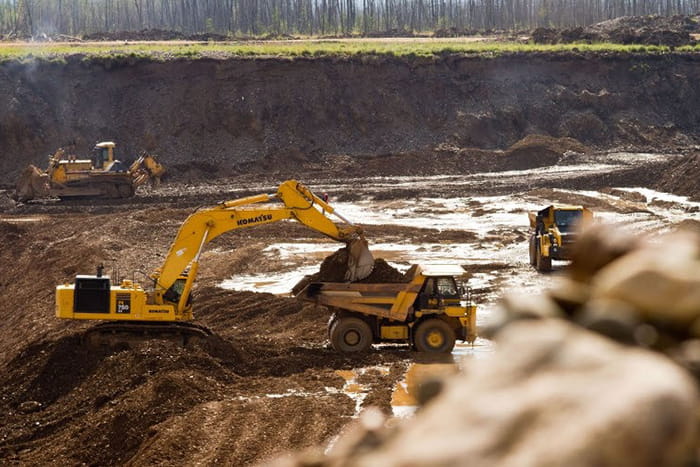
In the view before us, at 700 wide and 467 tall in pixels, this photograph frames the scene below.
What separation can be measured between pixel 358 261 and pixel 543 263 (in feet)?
30.6

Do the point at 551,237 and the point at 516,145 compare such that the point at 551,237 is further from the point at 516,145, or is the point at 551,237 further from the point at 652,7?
the point at 652,7

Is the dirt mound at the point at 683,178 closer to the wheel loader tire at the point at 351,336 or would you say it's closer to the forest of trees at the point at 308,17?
the wheel loader tire at the point at 351,336

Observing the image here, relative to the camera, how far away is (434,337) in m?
18.5

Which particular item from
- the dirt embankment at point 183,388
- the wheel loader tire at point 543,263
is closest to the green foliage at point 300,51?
the wheel loader tire at point 543,263

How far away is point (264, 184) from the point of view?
47.9 metres

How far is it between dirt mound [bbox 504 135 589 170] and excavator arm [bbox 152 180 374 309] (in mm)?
33786

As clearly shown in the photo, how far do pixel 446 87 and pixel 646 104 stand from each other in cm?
1193

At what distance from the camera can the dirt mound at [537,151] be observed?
52875mm

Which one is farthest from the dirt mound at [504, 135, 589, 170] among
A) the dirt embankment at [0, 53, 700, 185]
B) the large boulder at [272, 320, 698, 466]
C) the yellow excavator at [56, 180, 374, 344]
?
the large boulder at [272, 320, 698, 466]

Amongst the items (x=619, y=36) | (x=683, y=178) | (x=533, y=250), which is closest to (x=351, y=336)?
(x=533, y=250)

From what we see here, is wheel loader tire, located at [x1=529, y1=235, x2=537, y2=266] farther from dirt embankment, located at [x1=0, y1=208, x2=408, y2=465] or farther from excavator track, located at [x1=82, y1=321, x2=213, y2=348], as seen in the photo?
Result: excavator track, located at [x1=82, y1=321, x2=213, y2=348]

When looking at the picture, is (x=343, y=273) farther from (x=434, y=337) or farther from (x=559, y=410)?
(x=559, y=410)

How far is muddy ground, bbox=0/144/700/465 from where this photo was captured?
531 inches

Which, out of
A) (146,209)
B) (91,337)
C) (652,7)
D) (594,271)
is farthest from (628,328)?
(652,7)
